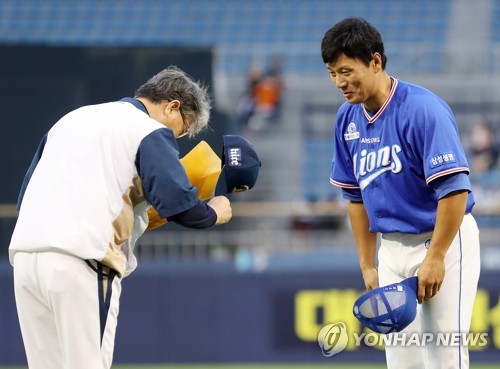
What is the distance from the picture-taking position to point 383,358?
9180mm

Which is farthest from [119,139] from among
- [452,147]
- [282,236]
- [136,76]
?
[282,236]

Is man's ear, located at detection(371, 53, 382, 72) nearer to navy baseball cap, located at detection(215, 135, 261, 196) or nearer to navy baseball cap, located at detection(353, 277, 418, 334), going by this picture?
navy baseball cap, located at detection(215, 135, 261, 196)

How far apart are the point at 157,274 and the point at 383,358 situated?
224 cm

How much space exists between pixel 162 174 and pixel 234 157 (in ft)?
2.44

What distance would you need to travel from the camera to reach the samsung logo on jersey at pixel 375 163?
434 centimetres

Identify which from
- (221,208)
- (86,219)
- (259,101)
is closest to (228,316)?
(259,101)

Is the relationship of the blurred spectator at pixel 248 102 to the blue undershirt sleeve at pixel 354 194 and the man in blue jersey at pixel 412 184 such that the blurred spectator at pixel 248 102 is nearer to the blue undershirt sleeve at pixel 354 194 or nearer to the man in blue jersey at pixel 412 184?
the blue undershirt sleeve at pixel 354 194

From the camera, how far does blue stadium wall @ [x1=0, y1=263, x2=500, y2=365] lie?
30.1 ft

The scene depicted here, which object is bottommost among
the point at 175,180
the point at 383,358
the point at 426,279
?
the point at 383,358

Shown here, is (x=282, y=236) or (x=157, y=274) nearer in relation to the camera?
(x=157, y=274)

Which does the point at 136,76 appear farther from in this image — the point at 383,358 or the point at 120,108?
the point at 120,108

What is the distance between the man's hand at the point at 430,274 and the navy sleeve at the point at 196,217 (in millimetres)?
914

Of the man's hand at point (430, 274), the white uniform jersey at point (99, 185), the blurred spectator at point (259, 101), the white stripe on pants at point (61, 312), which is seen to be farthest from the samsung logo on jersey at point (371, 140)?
the blurred spectator at point (259, 101)

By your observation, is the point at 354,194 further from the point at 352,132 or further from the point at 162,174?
the point at 162,174
